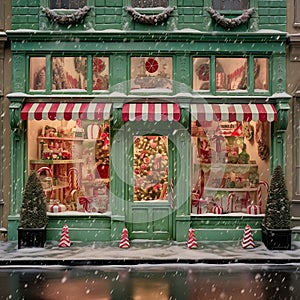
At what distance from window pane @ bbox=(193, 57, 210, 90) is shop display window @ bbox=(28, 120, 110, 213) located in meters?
2.68

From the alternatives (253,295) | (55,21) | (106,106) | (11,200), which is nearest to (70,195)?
(11,200)

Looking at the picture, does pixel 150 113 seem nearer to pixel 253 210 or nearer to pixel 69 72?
pixel 69 72

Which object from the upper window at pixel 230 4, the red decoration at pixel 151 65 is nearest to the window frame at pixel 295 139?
the upper window at pixel 230 4

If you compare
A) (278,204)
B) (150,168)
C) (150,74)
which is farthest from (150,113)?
(278,204)

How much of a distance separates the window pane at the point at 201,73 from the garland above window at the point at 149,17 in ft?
4.57

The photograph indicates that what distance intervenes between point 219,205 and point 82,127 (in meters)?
4.21

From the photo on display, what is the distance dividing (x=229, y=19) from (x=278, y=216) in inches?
207

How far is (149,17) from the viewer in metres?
15.6

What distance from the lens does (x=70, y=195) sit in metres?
15.9

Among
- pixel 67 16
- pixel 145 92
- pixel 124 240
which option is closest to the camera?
pixel 124 240

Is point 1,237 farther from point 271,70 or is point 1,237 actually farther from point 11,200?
point 271,70

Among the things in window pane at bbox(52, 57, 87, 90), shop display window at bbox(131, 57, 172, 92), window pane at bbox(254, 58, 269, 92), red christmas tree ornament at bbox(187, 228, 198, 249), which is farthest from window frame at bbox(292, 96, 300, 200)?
window pane at bbox(52, 57, 87, 90)

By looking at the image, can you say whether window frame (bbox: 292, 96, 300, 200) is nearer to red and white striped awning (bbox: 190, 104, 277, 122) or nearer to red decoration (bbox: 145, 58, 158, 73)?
red and white striped awning (bbox: 190, 104, 277, 122)

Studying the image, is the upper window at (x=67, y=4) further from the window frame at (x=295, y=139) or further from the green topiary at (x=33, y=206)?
the window frame at (x=295, y=139)
